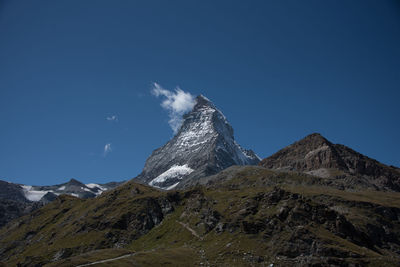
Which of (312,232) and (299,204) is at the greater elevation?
(299,204)

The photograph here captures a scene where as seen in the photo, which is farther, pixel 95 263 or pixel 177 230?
pixel 177 230

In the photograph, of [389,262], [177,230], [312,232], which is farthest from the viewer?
[177,230]

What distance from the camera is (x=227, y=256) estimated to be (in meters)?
128

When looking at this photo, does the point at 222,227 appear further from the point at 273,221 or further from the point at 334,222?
the point at 334,222

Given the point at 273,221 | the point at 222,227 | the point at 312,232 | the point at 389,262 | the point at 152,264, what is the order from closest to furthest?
1. the point at 389,262
2. the point at 152,264
3. the point at 312,232
4. the point at 273,221
5. the point at 222,227

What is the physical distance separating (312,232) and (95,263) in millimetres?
84207

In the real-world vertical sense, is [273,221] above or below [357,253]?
above

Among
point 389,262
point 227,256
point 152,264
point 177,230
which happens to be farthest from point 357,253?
point 177,230

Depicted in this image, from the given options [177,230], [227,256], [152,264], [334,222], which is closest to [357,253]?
[334,222]

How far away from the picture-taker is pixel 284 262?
390 feet

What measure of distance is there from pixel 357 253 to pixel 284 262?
2740 cm

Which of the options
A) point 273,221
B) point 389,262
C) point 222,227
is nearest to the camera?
point 389,262

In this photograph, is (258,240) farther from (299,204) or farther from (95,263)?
(95,263)

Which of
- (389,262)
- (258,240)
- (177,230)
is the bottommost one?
(389,262)
